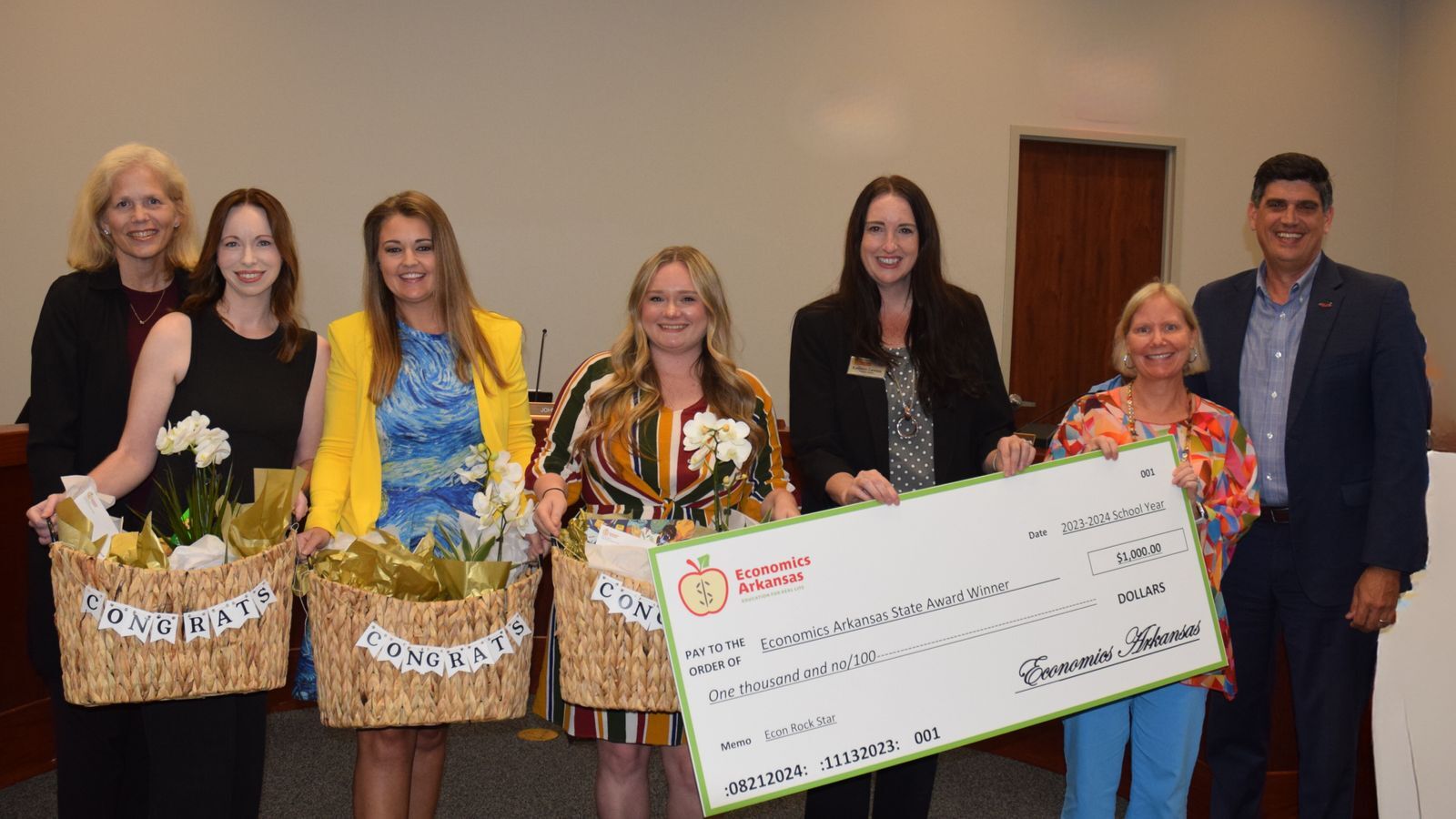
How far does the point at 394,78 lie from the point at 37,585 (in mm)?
4118

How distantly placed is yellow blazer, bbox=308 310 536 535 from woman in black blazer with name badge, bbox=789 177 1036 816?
26.1 inches

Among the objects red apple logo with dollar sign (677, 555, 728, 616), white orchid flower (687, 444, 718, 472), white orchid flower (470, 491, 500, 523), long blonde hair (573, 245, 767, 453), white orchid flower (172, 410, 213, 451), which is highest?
long blonde hair (573, 245, 767, 453)

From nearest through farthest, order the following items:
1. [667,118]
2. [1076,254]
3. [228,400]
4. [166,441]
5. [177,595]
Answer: [177,595]
[166,441]
[228,400]
[667,118]
[1076,254]

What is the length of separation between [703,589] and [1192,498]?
44.1 inches

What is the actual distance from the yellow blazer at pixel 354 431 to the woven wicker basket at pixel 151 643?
0.38 m

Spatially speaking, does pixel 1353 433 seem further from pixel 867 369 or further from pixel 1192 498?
pixel 867 369

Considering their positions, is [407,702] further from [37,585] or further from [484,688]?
[37,585]

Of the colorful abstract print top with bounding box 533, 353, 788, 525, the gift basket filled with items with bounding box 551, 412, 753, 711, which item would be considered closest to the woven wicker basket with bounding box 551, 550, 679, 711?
the gift basket filled with items with bounding box 551, 412, 753, 711

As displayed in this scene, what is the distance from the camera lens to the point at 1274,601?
281 cm

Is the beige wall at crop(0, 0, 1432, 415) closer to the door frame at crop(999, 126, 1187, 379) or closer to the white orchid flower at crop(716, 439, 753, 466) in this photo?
the door frame at crop(999, 126, 1187, 379)

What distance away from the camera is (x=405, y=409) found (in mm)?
2461

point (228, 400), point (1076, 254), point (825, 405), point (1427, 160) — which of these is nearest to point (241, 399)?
point (228, 400)

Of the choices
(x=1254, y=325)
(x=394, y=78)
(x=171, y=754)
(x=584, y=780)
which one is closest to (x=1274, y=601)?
(x=1254, y=325)

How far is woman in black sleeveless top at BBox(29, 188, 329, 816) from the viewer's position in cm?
224
